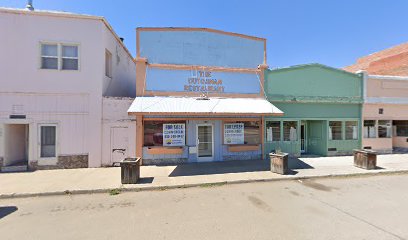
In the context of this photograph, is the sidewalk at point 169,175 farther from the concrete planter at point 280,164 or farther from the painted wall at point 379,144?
the painted wall at point 379,144

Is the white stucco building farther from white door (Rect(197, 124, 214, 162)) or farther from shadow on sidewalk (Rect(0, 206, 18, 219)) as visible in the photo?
shadow on sidewalk (Rect(0, 206, 18, 219))

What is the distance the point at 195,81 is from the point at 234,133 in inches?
148

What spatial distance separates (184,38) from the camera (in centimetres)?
1163

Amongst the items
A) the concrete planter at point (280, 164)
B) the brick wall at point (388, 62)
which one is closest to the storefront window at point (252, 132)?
the concrete planter at point (280, 164)

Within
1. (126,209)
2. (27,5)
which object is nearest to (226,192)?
(126,209)

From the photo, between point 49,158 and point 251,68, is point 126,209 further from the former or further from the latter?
point 251,68

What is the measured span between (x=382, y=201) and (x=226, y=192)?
4.71m

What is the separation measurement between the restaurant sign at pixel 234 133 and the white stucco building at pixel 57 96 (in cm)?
519

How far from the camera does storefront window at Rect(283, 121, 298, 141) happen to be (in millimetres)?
12719

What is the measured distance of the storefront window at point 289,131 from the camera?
12719 mm

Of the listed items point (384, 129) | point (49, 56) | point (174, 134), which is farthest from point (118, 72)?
point (384, 129)

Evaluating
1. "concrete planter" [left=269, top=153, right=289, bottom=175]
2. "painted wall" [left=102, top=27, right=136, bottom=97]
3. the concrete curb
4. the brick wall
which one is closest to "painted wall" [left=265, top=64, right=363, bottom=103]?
"concrete planter" [left=269, top=153, right=289, bottom=175]

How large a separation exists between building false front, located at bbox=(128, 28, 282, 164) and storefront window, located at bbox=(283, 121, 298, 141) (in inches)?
71.1

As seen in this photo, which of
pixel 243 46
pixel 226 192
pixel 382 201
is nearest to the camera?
pixel 382 201
